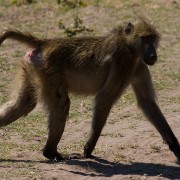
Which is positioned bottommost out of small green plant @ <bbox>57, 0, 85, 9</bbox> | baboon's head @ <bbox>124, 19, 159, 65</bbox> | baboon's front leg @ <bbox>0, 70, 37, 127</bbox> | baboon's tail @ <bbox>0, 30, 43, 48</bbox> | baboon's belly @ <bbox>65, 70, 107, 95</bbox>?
small green plant @ <bbox>57, 0, 85, 9</bbox>

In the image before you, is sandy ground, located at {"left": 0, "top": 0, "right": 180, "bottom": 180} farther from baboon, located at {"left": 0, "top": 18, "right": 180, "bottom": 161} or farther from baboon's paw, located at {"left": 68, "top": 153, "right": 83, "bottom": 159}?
baboon, located at {"left": 0, "top": 18, "right": 180, "bottom": 161}

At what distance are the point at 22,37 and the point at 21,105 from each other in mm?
732

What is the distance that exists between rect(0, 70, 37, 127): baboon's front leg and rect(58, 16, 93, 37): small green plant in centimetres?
599

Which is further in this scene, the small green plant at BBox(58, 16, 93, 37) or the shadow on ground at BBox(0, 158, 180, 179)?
the small green plant at BBox(58, 16, 93, 37)

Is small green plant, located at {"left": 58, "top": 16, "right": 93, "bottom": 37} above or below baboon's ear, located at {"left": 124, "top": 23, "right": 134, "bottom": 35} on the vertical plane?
below

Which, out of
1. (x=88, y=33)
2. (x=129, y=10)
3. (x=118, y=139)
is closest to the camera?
(x=118, y=139)

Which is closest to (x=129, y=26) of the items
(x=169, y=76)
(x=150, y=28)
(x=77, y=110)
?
(x=150, y=28)

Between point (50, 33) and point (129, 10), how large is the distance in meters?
2.55

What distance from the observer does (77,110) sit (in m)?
8.71

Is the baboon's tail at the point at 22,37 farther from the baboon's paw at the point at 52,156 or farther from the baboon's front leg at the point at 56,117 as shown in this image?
the baboon's paw at the point at 52,156

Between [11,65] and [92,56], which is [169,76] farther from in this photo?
[92,56]

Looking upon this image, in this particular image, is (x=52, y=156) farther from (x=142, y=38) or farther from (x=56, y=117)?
(x=142, y=38)

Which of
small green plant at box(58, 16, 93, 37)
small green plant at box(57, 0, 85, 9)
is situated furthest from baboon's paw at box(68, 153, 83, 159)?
small green plant at box(57, 0, 85, 9)

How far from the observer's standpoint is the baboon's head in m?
6.65
